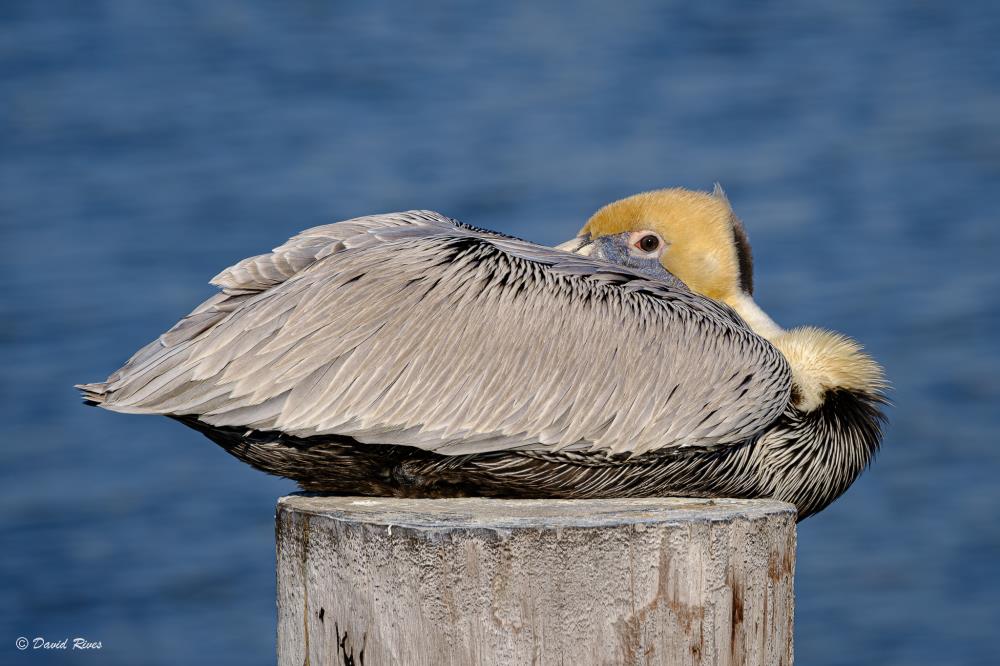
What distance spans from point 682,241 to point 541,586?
1.56 metres

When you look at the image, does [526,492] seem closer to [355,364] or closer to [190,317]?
[355,364]

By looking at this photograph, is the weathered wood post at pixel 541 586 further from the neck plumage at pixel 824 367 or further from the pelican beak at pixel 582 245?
the pelican beak at pixel 582 245

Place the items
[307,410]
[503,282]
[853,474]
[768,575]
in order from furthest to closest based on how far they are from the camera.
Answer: [853,474], [503,282], [307,410], [768,575]

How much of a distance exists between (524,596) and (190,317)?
1.01 m

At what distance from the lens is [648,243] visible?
138 inches

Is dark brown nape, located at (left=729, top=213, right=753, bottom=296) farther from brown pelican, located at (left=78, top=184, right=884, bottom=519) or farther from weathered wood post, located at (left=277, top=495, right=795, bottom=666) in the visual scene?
weathered wood post, located at (left=277, top=495, right=795, bottom=666)

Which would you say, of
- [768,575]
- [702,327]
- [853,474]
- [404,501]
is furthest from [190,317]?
[853,474]

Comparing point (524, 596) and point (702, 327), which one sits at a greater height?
point (702, 327)

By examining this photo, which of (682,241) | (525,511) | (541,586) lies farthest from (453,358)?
(682,241)

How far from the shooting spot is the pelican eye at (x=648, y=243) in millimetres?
3506

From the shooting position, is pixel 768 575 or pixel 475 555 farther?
pixel 768 575

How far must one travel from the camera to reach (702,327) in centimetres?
276

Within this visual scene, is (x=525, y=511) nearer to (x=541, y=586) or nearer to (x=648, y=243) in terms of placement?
(x=541, y=586)

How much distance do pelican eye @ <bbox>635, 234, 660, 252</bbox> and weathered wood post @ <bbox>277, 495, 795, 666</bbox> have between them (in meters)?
1.32
